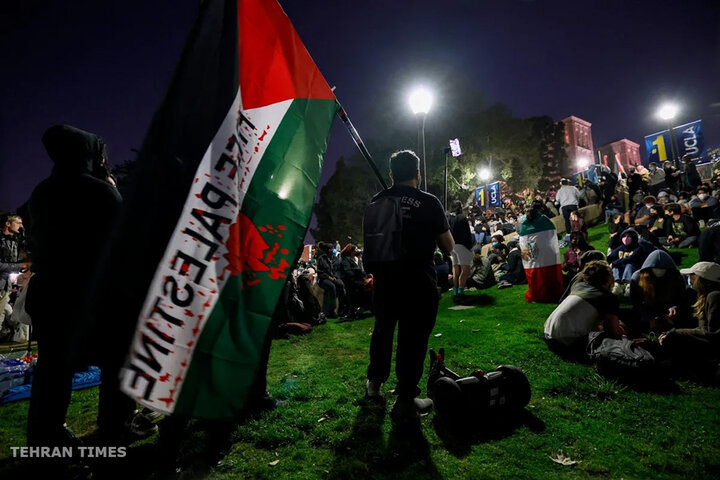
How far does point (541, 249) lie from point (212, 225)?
7.85 m

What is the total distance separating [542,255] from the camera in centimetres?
770

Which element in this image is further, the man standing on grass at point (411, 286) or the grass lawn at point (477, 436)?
the man standing on grass at point (411, 286)

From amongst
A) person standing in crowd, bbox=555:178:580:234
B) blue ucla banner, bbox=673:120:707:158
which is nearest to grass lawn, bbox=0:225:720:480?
person standing in crowd, bbox=555:178:580:234

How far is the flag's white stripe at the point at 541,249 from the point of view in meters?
7.56

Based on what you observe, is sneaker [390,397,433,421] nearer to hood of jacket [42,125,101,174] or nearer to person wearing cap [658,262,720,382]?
hood of jacket [42,125,101,174]

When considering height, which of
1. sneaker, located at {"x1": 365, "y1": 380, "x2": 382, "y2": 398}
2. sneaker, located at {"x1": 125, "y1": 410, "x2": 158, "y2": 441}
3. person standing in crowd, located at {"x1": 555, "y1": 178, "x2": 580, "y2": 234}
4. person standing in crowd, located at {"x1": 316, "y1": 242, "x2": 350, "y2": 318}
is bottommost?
sneaker, located at {"x1": 125, "y1": 410, "x2": 158, "y2": 441}

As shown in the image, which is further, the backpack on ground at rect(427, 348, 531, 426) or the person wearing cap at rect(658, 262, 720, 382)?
the person wearing cap at rect(658, 262, 720, 382)

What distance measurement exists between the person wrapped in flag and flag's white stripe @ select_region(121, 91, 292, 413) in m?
7.47

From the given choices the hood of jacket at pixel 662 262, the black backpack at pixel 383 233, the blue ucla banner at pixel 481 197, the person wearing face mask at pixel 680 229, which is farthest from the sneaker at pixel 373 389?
the blue ucla banner at pixel 481 197

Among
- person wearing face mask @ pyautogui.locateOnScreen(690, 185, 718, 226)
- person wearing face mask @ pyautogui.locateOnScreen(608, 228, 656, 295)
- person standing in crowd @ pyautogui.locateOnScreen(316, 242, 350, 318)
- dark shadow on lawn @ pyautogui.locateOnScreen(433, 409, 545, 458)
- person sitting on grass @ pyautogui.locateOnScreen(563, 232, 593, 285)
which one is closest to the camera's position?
dark shadow on lawn @ pyautogui.locateOnScreen(433, 409, 545, 458)

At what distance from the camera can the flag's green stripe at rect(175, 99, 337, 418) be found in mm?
1339

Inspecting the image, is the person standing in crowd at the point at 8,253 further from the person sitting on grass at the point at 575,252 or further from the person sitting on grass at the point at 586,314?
the person sitting on grass at the point at 575,252

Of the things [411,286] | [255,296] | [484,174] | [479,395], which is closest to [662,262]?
[479,395]

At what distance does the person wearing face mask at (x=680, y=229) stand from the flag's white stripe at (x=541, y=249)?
5530 millimetres
